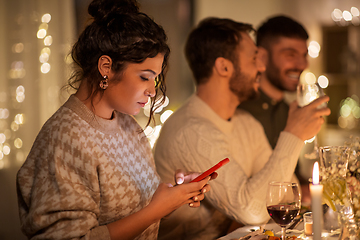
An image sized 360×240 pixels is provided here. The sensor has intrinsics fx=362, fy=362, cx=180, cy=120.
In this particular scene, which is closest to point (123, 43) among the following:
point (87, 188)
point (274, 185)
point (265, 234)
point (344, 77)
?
point (87, 188)

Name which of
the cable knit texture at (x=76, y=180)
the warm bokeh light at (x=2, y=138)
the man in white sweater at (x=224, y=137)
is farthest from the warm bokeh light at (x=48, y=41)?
the cable knit texture at (x=76, y=180)

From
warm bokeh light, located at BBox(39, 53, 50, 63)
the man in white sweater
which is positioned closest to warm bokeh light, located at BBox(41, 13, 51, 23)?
warm bokeh light, located at BBox(39, 53, 50, 63)

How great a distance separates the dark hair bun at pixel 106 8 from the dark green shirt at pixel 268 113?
53.0 inches

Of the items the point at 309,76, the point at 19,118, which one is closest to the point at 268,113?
the point at 19,118

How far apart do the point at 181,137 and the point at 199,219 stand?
0.39m

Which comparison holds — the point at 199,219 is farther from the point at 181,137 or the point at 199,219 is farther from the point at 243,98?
the point at 243,98

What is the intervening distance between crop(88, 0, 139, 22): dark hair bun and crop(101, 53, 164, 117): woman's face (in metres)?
0.18

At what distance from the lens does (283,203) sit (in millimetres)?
954

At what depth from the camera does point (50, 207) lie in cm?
97

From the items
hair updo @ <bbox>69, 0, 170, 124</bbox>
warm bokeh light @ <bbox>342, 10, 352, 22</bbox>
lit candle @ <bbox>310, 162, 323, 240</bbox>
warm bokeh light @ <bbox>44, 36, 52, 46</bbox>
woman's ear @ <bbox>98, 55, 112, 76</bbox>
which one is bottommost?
lit candle @ <bbox>310, 162, 323, 240</bbox>

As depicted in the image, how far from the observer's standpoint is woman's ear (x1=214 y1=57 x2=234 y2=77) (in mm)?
1748

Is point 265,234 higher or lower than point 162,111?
lower

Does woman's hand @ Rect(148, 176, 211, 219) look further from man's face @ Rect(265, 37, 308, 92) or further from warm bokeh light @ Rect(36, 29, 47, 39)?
man's face @ Rect(265, 37, 308, 92)

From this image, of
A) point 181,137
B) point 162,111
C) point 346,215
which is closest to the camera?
point 346,215
